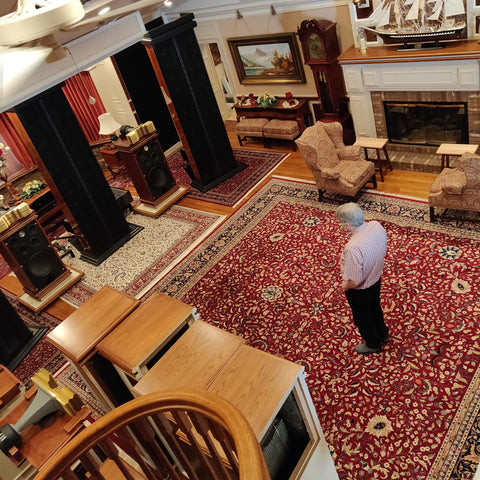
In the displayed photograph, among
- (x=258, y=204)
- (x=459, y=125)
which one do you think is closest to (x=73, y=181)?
(x=258, y=204)

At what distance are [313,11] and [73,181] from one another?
4.11 meters

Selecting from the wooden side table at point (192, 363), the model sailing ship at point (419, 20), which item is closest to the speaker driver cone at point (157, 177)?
the model sailing ship at point (419, 20)

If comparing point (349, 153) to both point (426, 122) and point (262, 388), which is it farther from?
point (262, 388)

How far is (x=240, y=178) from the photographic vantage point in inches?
285

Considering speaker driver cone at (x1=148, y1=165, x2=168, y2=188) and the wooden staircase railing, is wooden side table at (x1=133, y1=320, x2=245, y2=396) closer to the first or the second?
the wooden staircase railing

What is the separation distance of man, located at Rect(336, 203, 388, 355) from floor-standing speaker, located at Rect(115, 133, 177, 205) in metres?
4.09

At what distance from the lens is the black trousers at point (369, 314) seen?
3559mm

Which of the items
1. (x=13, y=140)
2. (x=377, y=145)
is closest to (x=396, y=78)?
(x=377, y=145)

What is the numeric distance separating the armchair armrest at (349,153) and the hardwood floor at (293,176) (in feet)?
1.76

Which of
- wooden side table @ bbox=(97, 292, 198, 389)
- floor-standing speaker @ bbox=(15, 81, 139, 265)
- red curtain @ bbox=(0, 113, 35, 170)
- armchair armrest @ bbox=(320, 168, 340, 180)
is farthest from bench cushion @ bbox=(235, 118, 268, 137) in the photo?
wooden side table @ bbox=(97, 292, 198, 389)

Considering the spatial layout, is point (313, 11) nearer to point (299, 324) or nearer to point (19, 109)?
point (19, 109)

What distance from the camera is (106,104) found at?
29.2ft

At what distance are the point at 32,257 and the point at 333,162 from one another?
3.91m

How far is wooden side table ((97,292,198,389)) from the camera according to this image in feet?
9.55
